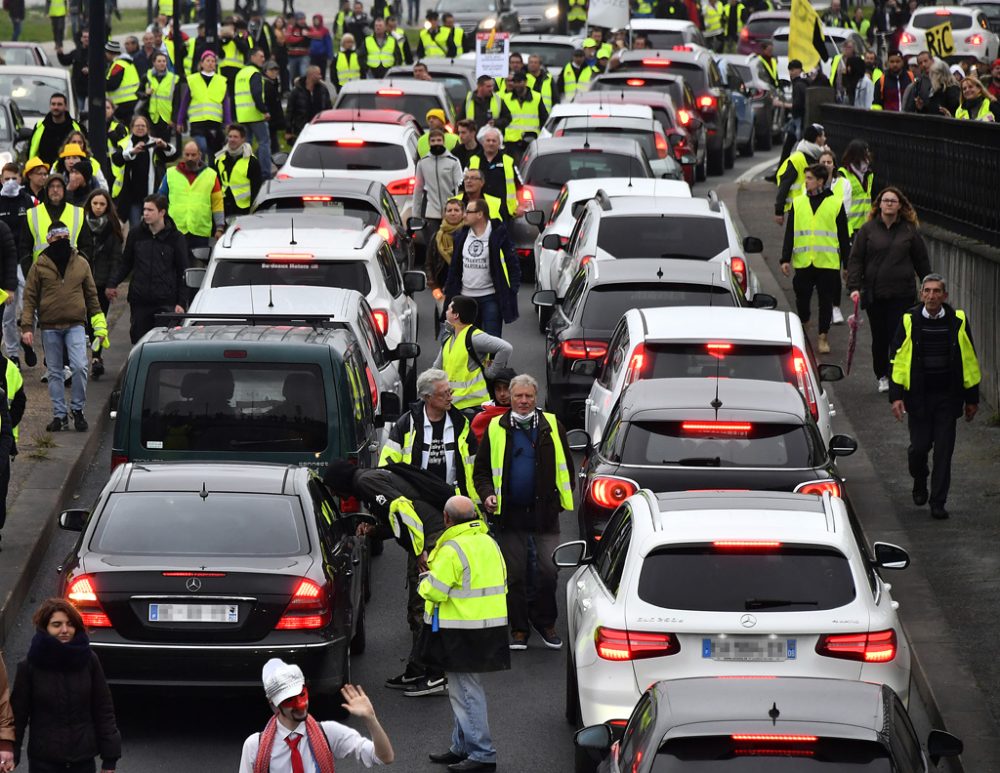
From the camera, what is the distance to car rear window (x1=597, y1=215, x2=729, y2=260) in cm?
1970

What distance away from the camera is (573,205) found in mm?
23328

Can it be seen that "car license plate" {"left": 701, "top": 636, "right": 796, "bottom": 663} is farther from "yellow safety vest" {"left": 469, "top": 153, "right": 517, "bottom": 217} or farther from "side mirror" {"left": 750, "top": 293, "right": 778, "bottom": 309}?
"yellow safety vest" {"left": 469, "top": 153, "right": 517, "bottom": 217}

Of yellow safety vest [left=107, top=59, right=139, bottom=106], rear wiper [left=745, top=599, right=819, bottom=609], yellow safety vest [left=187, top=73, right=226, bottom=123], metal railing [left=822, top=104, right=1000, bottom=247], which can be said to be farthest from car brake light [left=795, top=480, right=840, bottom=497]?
yellow safety vest [left=107, top=59, right=139, bottom=106]

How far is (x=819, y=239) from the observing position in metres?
21.0

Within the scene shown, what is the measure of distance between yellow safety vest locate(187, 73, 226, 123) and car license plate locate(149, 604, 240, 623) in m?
18.8

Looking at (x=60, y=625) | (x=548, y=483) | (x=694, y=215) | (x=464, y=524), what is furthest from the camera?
(x=694, y=215)

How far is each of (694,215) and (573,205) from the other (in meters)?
3.54

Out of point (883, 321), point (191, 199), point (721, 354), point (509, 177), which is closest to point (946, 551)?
point (721, 354)

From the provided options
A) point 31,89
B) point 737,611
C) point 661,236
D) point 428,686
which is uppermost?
point 737,611

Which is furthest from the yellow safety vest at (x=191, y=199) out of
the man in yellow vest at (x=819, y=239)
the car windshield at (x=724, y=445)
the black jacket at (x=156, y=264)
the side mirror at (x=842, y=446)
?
the car windshield at (x=724, y=445)

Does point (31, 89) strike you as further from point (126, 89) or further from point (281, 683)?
point (281, 683)

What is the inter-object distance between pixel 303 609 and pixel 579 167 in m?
15.6

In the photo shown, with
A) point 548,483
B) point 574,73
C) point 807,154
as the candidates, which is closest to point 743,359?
point 548,483

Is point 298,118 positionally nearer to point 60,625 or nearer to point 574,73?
point 574,73
